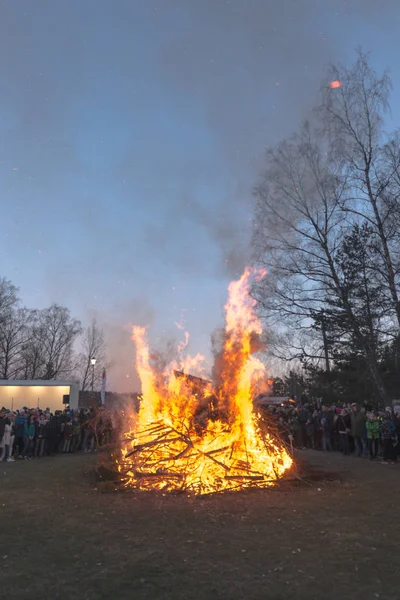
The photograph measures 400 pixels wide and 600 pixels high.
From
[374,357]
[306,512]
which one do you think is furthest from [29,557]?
[374,357]

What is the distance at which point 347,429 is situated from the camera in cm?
1664

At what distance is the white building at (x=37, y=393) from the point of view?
1085 inches

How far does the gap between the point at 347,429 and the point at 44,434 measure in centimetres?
1188

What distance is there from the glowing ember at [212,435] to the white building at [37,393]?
695 inches

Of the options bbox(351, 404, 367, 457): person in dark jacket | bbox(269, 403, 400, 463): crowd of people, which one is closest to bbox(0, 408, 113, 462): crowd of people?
bbox(269, 403, 400, 463): crowd of people

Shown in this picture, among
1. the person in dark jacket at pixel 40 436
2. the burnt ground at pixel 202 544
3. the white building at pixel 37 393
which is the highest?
the white building at pixel 37 393

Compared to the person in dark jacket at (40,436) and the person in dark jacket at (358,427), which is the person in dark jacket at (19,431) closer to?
the person in dark jacket at (40,436)

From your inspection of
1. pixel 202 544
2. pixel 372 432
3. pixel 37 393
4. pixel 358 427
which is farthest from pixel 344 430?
pixel 37 393

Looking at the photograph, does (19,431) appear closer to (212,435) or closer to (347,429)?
(212,435)

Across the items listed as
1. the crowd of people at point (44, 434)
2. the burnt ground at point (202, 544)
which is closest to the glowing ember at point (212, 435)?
the burnt ground at point (202, 544)

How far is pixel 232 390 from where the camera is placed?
1121cm

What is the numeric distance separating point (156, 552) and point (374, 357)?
17.3 metres

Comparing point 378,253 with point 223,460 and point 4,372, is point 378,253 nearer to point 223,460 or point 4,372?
point 223,460

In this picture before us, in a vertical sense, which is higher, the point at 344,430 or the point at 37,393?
the point at 37,393
